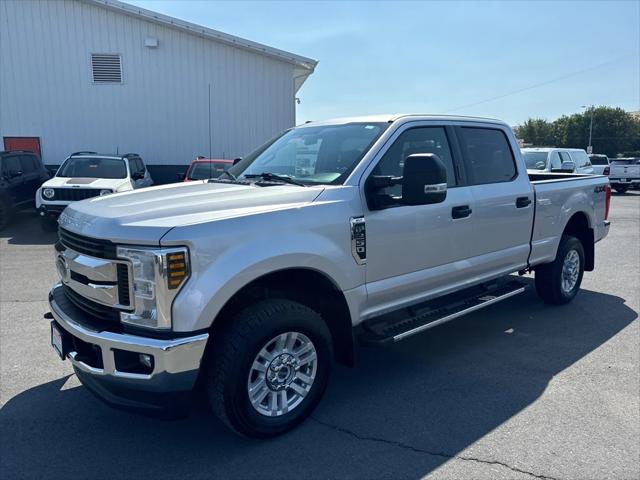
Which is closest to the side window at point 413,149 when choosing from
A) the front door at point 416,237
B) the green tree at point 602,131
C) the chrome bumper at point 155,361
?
the front door at point 416,237

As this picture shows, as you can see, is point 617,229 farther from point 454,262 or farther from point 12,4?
point 12,4

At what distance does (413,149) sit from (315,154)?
789 millimetres

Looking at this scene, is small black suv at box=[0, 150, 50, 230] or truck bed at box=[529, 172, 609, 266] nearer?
truck bed at box=[529, 172, 609, 266]

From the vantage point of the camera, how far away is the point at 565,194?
5.69 metres

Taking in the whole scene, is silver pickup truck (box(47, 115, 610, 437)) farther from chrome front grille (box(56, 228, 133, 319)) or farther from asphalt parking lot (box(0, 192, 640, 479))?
asphalt parking lot (box(0, 192, 640, 479))

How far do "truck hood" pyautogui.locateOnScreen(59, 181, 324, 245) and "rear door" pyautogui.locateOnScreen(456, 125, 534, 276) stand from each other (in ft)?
5.85

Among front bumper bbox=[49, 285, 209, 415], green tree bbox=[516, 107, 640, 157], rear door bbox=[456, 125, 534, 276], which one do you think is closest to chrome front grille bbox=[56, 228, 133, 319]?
front bumper bbox=[49, 285, 209, 415]

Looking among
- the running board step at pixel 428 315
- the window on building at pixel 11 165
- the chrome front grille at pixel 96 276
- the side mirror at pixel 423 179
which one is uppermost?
the window on building at pixel 11 165

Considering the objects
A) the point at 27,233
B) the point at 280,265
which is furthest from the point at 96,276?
the point at 27,233

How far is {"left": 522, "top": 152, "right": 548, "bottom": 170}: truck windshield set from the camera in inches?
580

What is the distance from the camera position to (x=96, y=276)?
2.90 meters

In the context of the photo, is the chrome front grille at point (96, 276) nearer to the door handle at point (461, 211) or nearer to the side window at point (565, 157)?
the door handle at point (461, 211)

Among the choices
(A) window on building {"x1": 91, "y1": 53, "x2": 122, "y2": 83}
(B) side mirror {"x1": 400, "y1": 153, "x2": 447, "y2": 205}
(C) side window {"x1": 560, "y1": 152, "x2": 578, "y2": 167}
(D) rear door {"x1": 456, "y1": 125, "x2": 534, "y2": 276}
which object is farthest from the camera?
(A) window on building {"x1": 91, "y1": 53, "x2": 122, "y2": 83}

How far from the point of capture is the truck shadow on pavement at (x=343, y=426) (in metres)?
2.97
